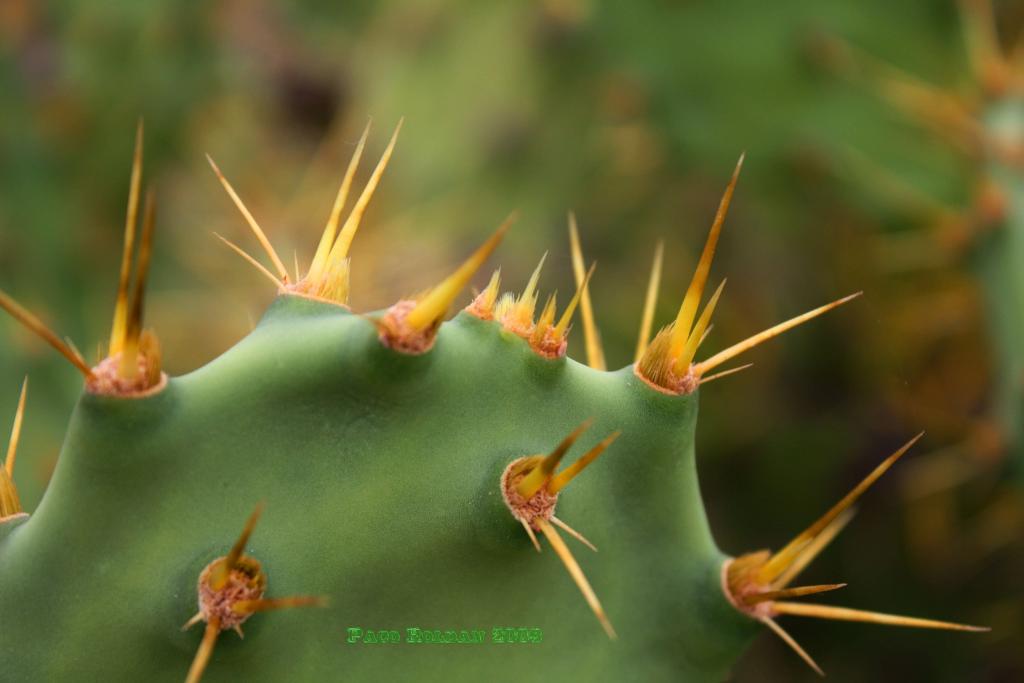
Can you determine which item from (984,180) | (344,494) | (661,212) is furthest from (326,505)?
(661,212)

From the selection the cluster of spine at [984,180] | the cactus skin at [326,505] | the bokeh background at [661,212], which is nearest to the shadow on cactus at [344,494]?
the cactus skin at [326,505]

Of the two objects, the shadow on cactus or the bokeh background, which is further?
the bokeh background

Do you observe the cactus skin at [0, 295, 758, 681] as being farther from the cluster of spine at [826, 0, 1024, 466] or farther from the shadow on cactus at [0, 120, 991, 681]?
the cluster of spine at [826, 0, 1024, 466]

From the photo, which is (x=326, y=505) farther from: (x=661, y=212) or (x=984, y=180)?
(x=661, y=212)

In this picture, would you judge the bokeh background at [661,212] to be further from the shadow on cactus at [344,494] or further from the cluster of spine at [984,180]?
the shadow on cactus at [344,494]

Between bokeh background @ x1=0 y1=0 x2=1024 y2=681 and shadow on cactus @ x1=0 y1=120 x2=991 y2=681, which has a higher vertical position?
bokeh background @ x1=0 y1=0 x2=1024 y2=681

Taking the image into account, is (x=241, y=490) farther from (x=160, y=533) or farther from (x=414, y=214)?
(x=414, y=214)

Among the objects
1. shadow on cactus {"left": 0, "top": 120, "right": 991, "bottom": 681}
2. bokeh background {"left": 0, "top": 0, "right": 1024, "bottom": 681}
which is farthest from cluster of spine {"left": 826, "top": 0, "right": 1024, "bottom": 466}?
shadow on cactus {"left": 0, "top": 120, "right": 991, "bottom": 681}
